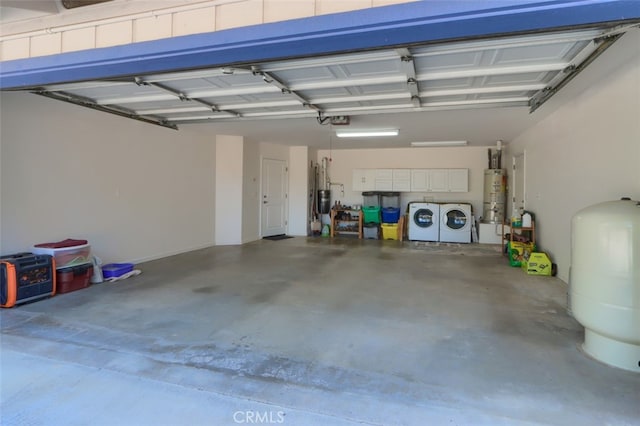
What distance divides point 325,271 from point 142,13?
378cm

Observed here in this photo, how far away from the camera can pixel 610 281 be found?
7.28 feet

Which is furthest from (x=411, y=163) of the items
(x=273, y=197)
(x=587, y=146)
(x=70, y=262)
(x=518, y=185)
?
(x=70, y=262)

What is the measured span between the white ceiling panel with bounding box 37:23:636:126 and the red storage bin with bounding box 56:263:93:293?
2.06 metres

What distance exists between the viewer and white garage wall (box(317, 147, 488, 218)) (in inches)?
339

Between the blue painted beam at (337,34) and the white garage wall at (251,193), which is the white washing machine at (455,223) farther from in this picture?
the blue painted beam at (337,34)

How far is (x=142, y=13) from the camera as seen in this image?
2.50 meters

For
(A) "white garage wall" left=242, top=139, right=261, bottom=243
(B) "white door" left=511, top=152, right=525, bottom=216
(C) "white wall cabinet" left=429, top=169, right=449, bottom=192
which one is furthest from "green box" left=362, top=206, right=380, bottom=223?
(B) "white door" left=511, top=152, right=525, bottom=216

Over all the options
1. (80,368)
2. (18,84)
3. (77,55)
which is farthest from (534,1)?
(18,84)

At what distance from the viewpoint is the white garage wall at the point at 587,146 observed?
116 inches

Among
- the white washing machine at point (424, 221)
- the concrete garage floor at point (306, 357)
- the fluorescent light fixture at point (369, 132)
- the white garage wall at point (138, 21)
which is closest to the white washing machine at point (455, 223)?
the white washing machine at point (424, 221)

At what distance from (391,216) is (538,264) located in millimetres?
4162

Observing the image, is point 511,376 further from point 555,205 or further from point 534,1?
point 555,205

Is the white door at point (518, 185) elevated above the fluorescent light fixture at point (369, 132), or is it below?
below

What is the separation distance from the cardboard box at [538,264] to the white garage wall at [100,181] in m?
5.99
